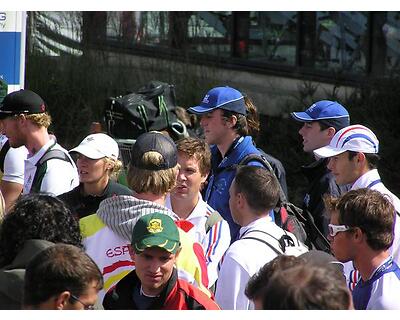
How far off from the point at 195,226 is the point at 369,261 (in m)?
1.19

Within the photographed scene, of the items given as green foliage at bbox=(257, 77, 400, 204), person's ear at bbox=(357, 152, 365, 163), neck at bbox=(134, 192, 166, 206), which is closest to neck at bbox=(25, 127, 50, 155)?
neck at bbox=(134, 192, 166, 206)

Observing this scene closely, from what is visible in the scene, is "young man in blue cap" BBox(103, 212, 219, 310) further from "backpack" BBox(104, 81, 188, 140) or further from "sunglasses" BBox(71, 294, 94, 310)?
"backpack" BBox(104, 81, 188, 140)

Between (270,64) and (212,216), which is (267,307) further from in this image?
(270,64)

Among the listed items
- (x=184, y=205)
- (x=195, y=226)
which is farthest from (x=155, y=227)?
(x=184, y=205)

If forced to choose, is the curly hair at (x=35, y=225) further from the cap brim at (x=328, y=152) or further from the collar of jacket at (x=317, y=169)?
the collar of jacket at (x=317, y=169)

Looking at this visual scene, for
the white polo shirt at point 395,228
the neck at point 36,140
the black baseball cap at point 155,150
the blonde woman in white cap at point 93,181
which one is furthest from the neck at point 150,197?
the neck at point 36,140

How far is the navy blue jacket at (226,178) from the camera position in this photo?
232 inches

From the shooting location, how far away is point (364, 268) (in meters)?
4.21

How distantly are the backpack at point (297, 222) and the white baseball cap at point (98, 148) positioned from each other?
858 millimetres

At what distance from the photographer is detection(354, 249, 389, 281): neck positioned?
4195mm

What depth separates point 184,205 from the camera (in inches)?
213

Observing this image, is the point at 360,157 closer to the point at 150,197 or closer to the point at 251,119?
the point at 251,119

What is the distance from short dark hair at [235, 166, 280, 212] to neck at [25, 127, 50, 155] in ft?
5.65
